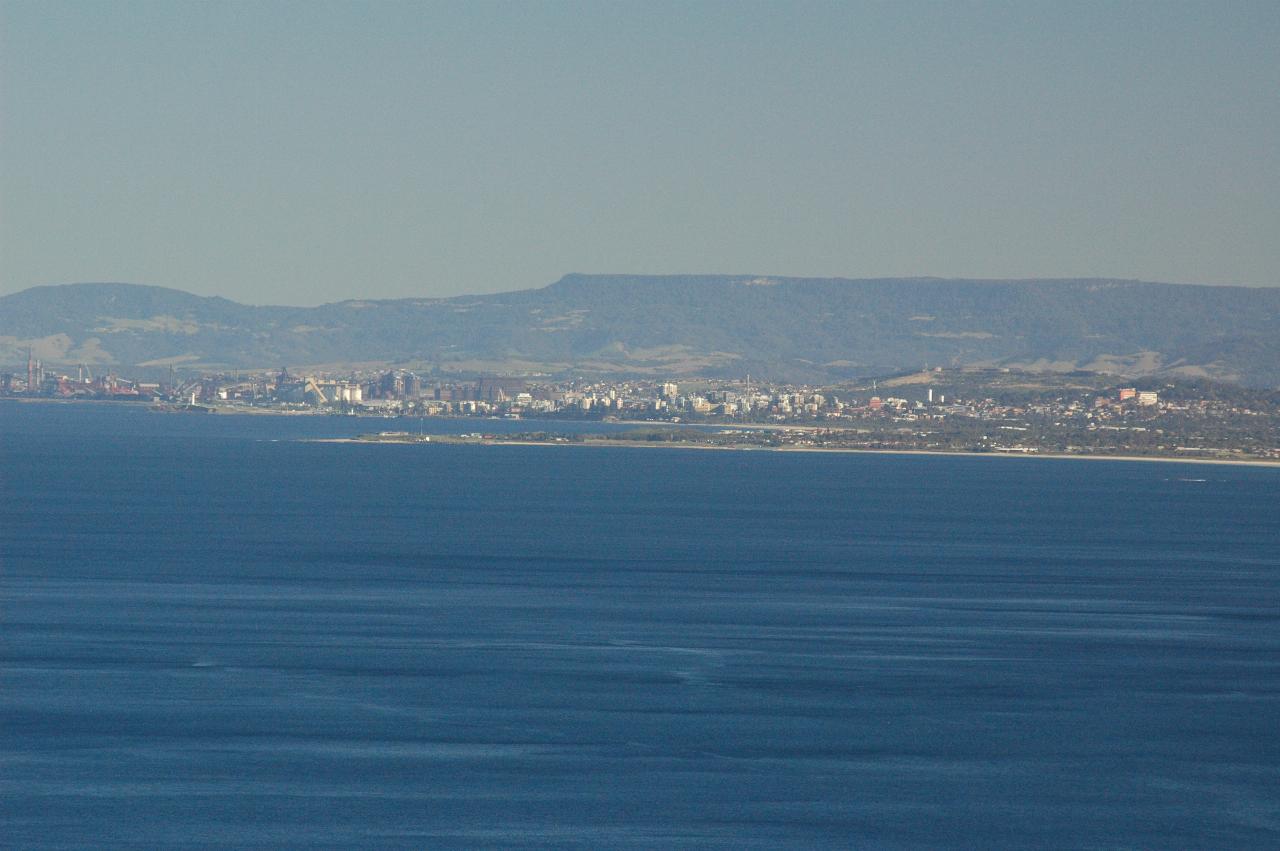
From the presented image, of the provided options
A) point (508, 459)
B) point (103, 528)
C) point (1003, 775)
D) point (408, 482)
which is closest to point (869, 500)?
point (408, 482)

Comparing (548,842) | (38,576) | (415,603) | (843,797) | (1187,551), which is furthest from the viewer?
(1187,551)

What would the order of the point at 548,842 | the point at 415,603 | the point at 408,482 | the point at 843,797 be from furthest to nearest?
the point at 408,482 → the point at 415,603 → the point at 843,797 → the point at 548,842

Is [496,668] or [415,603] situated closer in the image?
[496,668]

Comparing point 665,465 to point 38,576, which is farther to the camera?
point 665,465

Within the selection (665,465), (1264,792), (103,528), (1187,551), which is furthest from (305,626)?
(665,465)

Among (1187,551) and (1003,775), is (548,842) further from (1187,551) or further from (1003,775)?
(1187,551)

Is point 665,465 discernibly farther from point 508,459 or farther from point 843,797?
point 843,797
